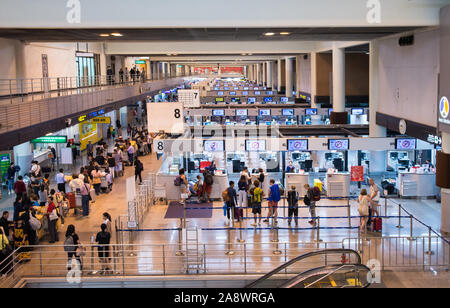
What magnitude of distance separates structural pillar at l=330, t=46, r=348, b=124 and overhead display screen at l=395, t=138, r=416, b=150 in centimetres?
726

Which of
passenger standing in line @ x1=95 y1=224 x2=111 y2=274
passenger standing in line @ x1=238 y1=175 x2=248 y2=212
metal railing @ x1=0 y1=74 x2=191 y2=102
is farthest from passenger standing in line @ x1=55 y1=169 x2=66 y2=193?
passenger standing in line @ x1=95 y1=224 x2=111 y2=274

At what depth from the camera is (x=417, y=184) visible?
18219mm

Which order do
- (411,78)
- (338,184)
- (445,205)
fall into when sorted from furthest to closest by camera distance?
1. (338,184)
2. (411,78)
3. (445,205)

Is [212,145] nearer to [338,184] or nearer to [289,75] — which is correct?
[338,184]

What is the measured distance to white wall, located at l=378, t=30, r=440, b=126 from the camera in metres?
14.9

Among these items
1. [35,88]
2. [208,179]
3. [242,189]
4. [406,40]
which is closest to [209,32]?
[242,189]

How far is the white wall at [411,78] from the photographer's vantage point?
14867 millimetres

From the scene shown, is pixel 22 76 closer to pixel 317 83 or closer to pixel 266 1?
pixel 266 1

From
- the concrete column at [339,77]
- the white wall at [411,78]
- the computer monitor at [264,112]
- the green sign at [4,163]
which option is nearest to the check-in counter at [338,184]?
the white wall at [411,78]

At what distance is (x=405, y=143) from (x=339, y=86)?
7.52 metres

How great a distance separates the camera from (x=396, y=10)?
43.5 ft

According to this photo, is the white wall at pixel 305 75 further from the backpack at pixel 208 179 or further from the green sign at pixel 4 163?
the green sign at pixel 4 163

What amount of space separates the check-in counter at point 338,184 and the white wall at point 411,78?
Answer: 2717 millimetres
